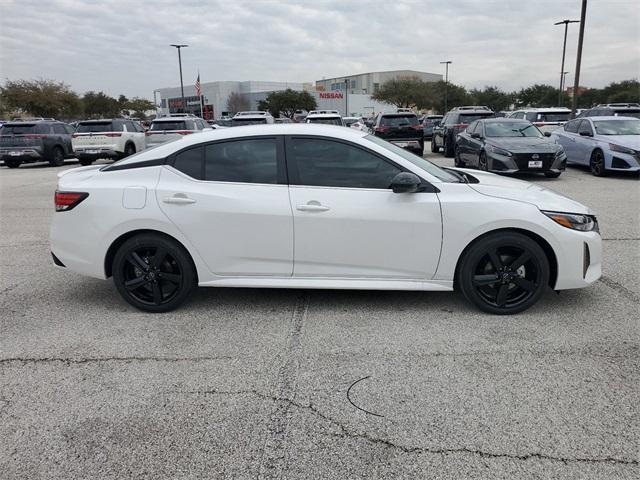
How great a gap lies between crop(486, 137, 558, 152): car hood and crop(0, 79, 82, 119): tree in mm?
50649

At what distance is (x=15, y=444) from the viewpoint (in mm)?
2727

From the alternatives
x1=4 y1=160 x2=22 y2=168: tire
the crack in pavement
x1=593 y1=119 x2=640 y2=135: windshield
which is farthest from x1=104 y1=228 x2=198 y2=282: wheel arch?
x1=4 y1=160 x2=22 y2=168: tire

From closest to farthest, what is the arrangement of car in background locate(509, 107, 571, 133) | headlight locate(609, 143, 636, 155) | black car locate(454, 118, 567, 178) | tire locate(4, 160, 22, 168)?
black car locate(454, 118, 567, 178) → headlight locate(609, 143, 636, 155) → tire locate(4, 160, 22, 168) → car in background locate(509, 107, 571, 133)

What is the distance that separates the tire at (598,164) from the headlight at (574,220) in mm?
10151

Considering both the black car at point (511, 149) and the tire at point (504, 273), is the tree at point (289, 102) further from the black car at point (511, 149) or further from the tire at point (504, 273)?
the tire at point (504, 273)

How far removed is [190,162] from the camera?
4.42m

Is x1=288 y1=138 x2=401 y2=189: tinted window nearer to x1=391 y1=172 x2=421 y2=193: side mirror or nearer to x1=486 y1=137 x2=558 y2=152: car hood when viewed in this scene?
x1=391 y1=172 x2=421 y2=193: side mirror

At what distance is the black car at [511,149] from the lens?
471 inches

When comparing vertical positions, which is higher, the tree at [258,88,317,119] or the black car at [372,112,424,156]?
the tree at [258,88,317,119]

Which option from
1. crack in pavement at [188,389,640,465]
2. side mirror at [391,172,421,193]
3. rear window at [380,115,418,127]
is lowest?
crack in pavement at [188,389,640,465]

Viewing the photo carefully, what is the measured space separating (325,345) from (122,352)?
1.48m

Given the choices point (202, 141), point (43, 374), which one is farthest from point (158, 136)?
point (43, 374)

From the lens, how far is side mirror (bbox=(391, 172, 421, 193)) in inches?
160

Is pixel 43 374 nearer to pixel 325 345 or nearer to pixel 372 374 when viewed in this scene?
pixel 325 345
